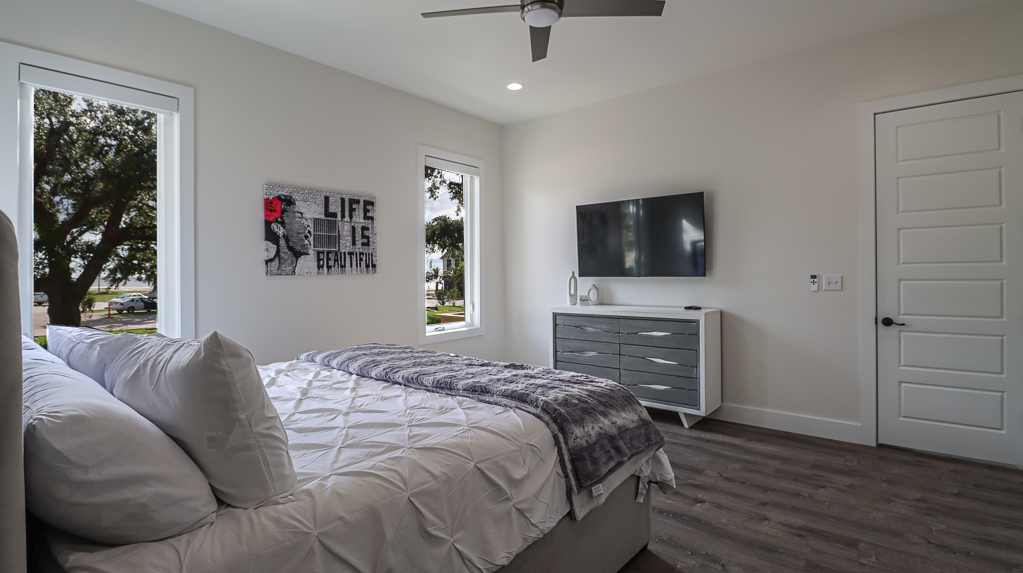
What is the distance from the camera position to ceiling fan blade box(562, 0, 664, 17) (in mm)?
2234

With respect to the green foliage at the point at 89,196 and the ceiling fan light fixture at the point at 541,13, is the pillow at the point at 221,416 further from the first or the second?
the green foliage at the point at 89,196

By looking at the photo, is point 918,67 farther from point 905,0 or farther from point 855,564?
point 855,564

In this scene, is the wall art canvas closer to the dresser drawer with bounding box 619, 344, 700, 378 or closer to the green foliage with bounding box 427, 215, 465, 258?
the green foliage with bounding box 427, 215, 465, 258

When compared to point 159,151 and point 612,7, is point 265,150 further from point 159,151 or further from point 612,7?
point 612,7

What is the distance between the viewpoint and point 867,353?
3420 millimetres

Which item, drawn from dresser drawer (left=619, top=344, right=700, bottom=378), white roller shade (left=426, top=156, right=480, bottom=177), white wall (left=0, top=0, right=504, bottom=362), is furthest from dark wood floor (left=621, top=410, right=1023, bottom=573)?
white roller shade (left=426, top=156, right=480, bottom=177)

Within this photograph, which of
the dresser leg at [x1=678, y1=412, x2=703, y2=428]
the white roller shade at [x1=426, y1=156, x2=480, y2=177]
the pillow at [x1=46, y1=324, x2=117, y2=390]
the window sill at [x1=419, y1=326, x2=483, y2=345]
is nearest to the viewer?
the pillow at [x1=46, y1=324, x2=117, y2=390]

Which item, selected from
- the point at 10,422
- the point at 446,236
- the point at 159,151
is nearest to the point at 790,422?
the point at 446,236

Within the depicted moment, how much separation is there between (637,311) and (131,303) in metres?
3.40

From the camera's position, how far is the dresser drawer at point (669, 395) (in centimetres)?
374

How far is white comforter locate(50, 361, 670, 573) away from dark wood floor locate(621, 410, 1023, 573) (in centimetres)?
85

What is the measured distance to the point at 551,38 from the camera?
338 centimetres

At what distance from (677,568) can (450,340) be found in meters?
3.09

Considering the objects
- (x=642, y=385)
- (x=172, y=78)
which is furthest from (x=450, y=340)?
(x=172, y=78)
